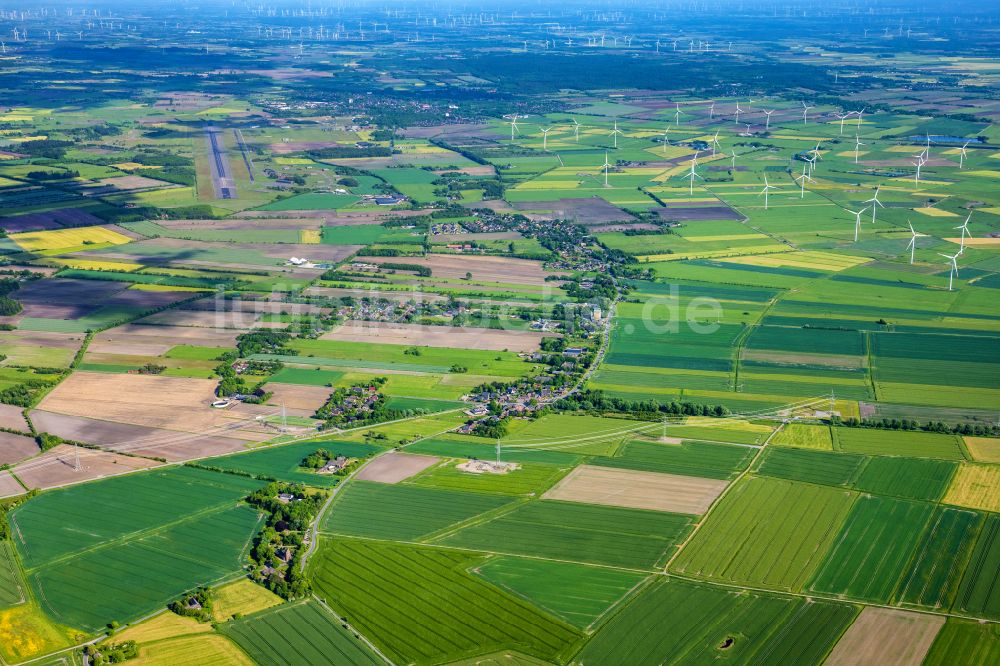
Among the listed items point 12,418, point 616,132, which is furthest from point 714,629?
point 616,132

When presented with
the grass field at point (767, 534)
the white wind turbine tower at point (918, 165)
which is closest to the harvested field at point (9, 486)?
the grass field at point (767, 534)

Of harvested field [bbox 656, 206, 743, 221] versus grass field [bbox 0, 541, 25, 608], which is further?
harvested field [bbox 656, 206, 743, 221]

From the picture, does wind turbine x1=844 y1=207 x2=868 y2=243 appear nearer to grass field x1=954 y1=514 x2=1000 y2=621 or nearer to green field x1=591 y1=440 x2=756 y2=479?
green field x1=591 y1=440 x2=756 y2=479

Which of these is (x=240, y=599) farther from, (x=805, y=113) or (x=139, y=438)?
(x=805, y=113)

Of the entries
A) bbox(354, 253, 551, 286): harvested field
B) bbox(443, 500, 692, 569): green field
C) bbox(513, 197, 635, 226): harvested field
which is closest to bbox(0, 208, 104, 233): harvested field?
bbox(354, 253, 551, 286): harvested field

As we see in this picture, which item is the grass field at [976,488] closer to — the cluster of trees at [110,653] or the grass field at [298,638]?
the grass field at [298,638]

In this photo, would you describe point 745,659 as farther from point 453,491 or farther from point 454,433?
point 454,433
